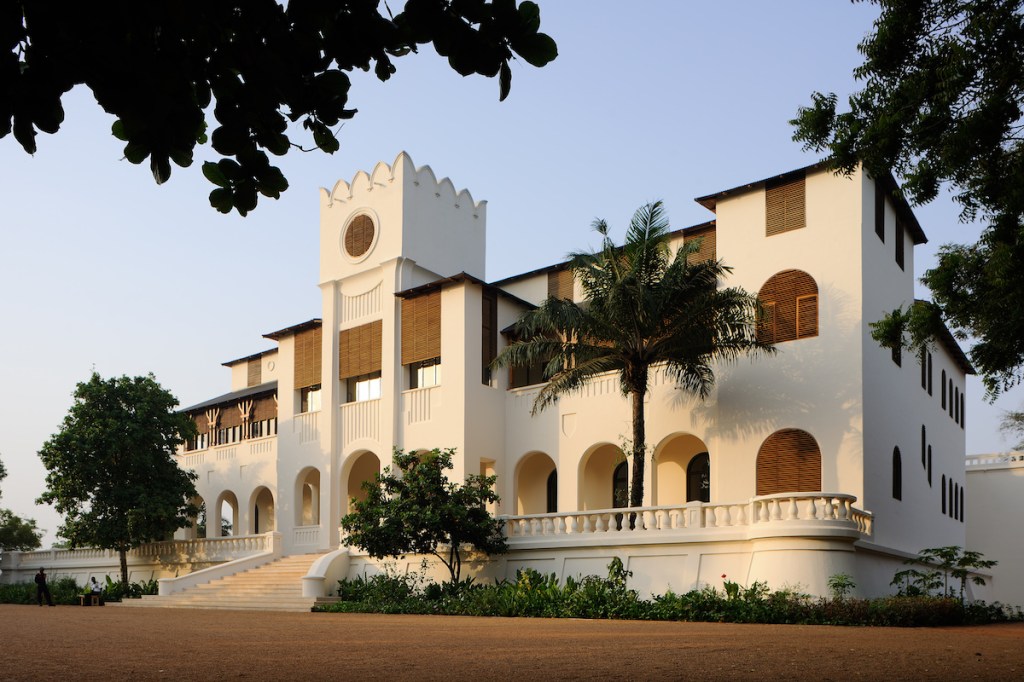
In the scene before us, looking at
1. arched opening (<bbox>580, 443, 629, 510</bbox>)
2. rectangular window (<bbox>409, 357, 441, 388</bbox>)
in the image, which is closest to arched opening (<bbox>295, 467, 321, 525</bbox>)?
rectangular window (<bbox>409, 357, 441, 388</bbox>)

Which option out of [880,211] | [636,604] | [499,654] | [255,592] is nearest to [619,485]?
[636,604]

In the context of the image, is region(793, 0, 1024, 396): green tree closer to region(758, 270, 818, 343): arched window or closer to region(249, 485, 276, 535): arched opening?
region(758, 270, 818, 343): arched window

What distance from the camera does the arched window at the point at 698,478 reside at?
2981cm

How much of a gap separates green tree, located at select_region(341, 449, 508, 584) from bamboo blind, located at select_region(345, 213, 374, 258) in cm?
1134

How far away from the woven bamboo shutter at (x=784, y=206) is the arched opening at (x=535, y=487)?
449 inches

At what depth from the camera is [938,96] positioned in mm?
11336

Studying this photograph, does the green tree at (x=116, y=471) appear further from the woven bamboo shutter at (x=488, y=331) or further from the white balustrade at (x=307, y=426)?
the woven bamboo shutter at (x=488, y=331)

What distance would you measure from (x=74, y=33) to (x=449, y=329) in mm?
28399

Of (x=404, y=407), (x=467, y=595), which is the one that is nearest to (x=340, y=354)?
(x=404, y=407)

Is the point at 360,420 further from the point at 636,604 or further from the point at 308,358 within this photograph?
the point at 636,604

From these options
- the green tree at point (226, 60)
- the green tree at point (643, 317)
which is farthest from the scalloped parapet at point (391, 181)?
the green tree at point (226, 60)

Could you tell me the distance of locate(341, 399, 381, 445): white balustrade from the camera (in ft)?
111

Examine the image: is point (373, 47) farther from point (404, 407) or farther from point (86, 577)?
point (86, 577)

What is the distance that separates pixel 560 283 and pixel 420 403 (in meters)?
6.34
